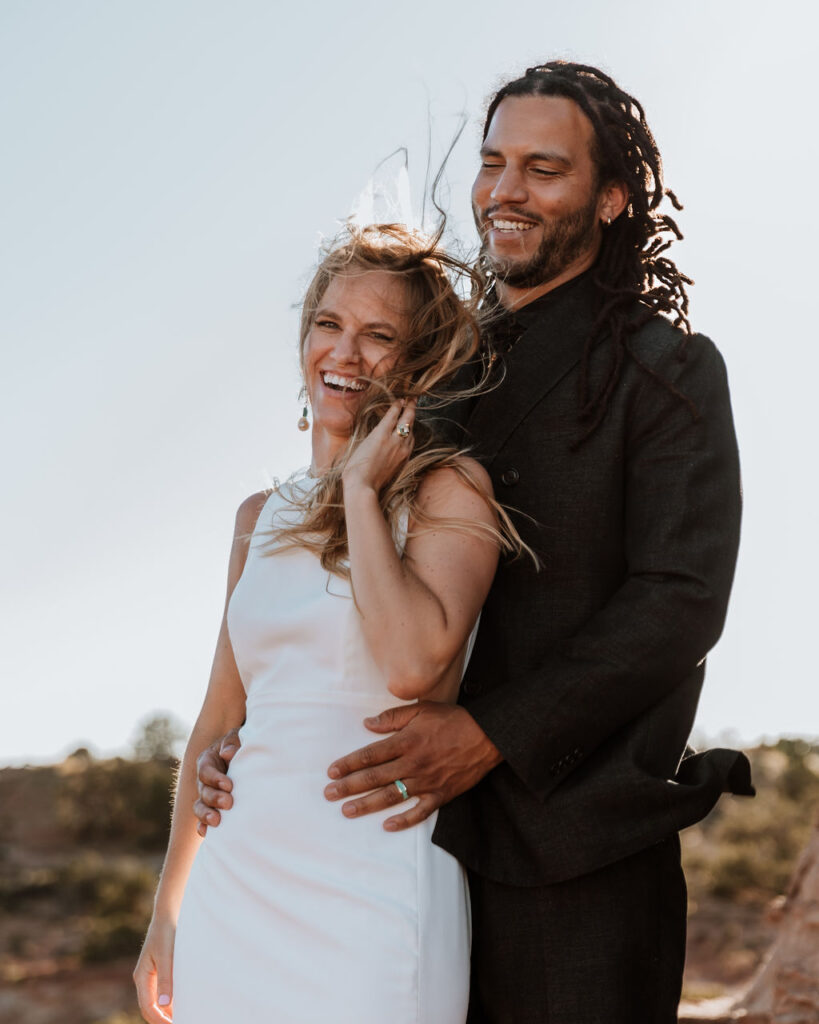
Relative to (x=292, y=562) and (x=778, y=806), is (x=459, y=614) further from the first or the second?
(x=778, y=806)

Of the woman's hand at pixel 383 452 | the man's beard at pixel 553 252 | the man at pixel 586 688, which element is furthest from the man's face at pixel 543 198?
the woman's hand at pixel 383 452

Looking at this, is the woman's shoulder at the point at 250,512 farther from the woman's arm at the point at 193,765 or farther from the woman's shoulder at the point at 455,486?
the woman's shoulder at the point at 455,486

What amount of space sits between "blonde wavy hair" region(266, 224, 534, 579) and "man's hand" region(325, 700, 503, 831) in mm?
364

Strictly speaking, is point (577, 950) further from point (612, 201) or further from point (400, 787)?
point (612, 201)

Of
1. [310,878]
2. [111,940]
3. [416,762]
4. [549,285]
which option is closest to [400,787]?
[416,762]

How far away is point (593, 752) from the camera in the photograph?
2.77 m

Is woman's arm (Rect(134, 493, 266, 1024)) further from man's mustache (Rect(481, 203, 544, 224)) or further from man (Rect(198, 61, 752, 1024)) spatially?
man's mustache (Rect(481, 203, 544, 224))

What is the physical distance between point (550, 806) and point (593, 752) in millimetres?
167

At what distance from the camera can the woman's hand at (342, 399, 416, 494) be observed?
2.71 metres

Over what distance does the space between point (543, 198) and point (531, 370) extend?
1.90ft

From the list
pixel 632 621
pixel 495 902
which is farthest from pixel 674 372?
pixel 495 902

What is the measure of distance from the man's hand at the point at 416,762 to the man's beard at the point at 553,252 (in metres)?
1.33

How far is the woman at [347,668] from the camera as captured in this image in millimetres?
2465

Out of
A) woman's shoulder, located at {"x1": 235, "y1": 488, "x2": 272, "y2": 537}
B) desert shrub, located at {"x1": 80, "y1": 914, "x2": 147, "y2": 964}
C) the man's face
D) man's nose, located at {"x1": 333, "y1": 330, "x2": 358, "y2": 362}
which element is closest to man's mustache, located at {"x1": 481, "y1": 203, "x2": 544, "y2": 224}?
the man's face
